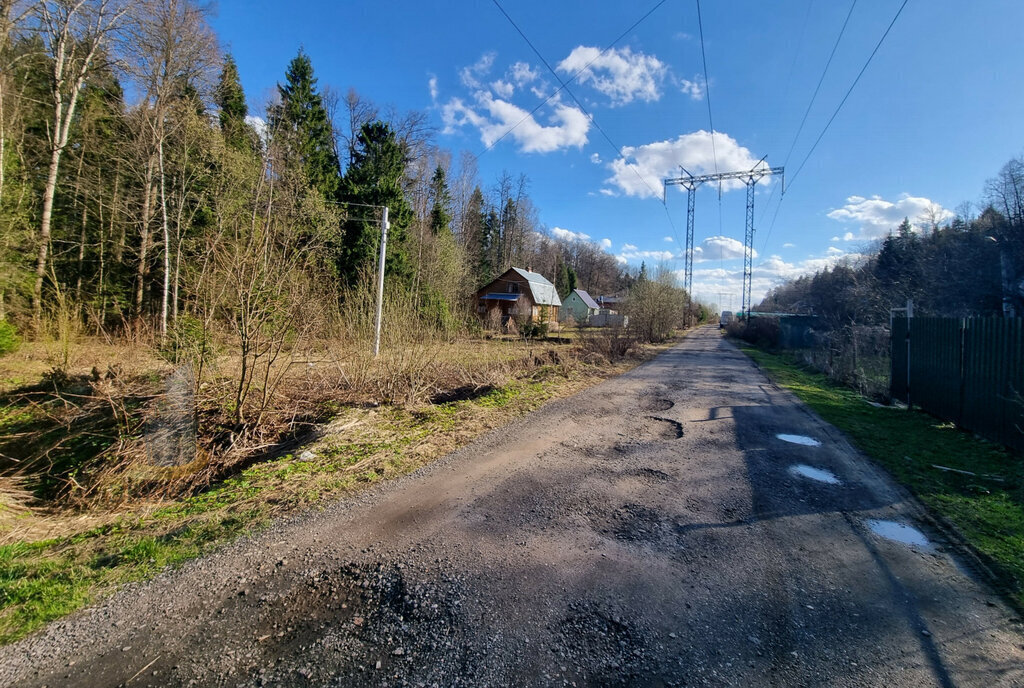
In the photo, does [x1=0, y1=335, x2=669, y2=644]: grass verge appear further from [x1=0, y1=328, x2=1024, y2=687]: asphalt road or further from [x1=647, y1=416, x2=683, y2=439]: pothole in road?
[x1=647, y1=416, x2=683, y2=439]: pothole in road

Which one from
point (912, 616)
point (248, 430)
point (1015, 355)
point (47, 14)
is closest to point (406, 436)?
point (248, 430)

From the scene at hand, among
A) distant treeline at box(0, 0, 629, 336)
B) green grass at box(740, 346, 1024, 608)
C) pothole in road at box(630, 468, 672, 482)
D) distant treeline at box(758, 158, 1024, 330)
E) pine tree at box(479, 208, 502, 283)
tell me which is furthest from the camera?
pine tree at box(479, 208, 502, 283)

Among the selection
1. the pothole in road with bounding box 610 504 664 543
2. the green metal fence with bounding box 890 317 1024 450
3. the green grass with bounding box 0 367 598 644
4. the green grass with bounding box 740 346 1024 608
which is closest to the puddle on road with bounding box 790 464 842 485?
the green grass with bounding box 740 346 1024 608

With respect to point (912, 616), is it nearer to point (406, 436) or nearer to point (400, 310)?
point (406, 436)

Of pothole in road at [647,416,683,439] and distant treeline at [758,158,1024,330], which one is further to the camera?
distant treeline at [758,158,1024,330]

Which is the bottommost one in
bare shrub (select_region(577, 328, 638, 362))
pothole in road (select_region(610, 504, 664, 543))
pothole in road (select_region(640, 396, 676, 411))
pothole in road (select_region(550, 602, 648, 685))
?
pothole in road (select_region(550, 602, 648, 685))

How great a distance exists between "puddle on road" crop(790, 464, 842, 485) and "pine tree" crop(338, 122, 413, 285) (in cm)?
1923

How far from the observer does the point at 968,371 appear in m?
7.10

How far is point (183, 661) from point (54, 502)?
16.6 ft

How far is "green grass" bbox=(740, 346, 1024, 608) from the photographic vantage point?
353 cm

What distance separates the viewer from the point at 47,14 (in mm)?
13562

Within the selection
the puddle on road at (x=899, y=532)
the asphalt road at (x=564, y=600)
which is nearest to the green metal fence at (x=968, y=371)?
the asphalt road at (x=564, y=600)

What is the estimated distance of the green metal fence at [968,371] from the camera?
611 cm

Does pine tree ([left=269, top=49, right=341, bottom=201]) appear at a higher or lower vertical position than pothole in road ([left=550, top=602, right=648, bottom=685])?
higher
